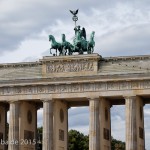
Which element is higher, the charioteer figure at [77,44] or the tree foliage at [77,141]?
the charioteer figure at [77,44]

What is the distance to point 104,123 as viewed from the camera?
80625 millimetres

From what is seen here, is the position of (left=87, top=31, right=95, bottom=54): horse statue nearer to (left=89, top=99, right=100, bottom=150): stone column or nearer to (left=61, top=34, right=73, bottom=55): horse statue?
(left=61, top=34, right=73, bottom=55): horse statue

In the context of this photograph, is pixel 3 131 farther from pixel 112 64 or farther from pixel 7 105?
pixel 112 64

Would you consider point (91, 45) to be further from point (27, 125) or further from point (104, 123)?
point (27, 125)

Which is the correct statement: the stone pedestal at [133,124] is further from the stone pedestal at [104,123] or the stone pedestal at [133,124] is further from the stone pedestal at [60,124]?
the stone pedestal at [60,124]

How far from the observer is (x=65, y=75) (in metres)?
79.6

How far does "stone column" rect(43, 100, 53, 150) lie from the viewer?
260ft

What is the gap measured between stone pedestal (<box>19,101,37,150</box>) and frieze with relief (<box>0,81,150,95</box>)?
2.41 metres

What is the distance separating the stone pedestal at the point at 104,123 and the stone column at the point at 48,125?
6985 mm

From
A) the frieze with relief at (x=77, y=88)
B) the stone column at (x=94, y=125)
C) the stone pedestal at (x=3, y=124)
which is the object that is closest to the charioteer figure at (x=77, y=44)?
the frieze with relief at (x=77, y=88)

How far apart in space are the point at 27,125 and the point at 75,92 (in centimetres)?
1038

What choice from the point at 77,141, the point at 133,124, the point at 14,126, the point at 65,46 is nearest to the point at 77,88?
the point at 65,46

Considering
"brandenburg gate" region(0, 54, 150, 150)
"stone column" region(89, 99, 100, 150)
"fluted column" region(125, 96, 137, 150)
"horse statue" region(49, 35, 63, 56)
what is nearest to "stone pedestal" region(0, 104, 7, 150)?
"brandenburg gate" region(0, 54, 150, 150)

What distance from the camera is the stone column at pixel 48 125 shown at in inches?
3115
